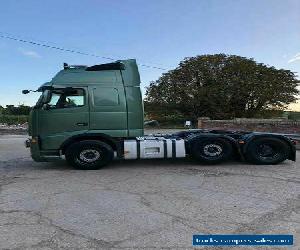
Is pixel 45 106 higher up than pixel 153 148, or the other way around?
pixel 45 106

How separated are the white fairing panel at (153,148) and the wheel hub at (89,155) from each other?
2.55ft

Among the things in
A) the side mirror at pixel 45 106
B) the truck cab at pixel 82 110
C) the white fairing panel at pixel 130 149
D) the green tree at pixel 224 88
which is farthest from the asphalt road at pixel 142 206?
the green tree at pixel 224 88

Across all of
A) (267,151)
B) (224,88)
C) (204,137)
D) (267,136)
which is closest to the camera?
(204,137)

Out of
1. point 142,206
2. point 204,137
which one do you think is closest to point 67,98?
point 204,137

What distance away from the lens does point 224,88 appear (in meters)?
34.1

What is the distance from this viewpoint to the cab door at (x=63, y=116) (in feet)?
27.7

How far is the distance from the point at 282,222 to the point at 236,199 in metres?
1.19

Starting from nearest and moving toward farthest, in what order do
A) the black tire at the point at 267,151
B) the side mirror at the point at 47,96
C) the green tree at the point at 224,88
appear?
the side mirror at the point at 47,96 → the black tire at the point at 267,151 → the green tree at the point at 224,88

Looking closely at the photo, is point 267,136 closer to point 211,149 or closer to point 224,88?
point 211,149

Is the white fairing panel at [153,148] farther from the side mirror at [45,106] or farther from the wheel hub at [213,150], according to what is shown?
the side mirror at [45,106]

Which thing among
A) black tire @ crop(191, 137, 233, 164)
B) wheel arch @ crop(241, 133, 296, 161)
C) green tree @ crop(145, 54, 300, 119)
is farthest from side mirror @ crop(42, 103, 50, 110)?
green tree @ crop(145, 54, 300, 119)

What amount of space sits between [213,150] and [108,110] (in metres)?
3.11

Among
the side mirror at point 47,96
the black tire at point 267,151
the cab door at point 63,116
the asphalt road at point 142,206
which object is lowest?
the asphalt road at point 142,206

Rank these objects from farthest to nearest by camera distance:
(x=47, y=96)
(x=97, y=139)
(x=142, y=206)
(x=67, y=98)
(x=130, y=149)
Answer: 1. (x=97, y=139)
2. (x=130, y=149)
3. (x=67, y=98)
4. (x=47, y=96)
5. (x=142, y=206)
